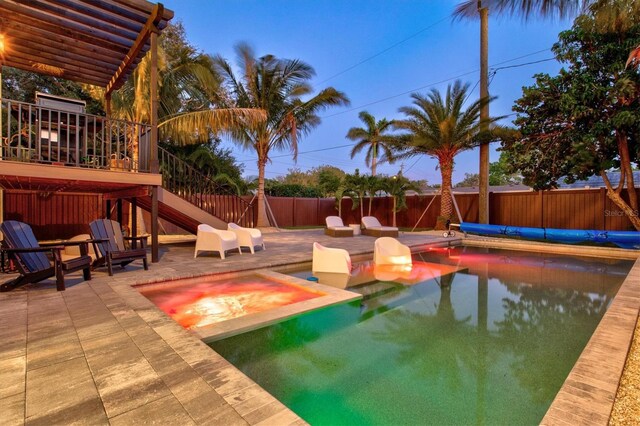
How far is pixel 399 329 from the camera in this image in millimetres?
3840

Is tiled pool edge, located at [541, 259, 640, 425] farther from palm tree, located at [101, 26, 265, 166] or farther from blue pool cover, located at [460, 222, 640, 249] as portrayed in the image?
palm tree, located at [101, 26, 265, 166]

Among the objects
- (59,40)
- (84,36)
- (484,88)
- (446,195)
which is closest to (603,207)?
(446,195)

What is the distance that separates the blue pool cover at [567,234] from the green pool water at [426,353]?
5739mm

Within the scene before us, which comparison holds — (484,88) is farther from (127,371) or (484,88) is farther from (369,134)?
→ (127,371)

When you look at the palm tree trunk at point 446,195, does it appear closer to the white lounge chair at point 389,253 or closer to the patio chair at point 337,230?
the patio chair at point 337,230

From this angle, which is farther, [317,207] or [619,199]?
[317,207]

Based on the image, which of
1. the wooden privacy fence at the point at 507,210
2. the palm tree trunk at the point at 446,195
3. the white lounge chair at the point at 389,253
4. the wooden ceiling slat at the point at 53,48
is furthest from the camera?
the palm tree trunk at the point at 446,195

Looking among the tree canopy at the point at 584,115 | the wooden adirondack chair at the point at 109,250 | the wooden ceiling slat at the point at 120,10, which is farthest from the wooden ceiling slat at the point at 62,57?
the tree canopy at the point at 584,115

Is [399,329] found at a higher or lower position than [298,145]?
lower

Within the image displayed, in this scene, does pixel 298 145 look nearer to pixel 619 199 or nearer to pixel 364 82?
pixel 619 199

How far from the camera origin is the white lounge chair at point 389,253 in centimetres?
745

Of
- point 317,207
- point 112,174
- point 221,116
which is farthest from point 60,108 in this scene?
point 317,207

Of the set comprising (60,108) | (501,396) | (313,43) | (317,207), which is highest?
(313,43)

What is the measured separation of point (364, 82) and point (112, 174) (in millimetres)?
46027
